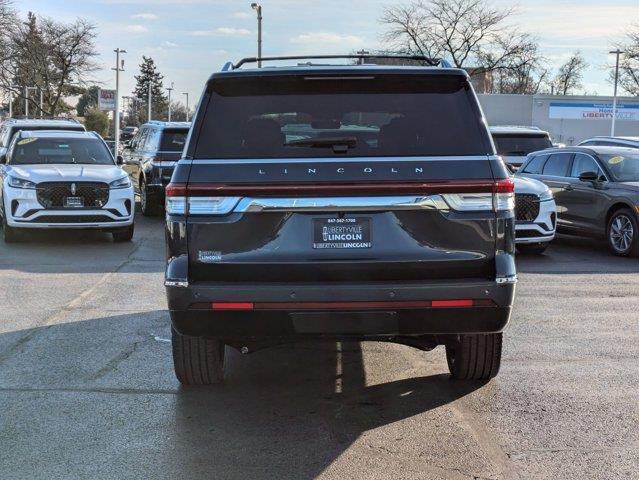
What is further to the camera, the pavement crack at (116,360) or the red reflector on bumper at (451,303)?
the pavement crack at (116,360)

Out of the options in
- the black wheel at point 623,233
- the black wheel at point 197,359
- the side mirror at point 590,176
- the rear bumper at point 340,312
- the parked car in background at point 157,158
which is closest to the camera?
the rear bumper at point 340,312

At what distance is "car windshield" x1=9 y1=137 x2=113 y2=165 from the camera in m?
13.3

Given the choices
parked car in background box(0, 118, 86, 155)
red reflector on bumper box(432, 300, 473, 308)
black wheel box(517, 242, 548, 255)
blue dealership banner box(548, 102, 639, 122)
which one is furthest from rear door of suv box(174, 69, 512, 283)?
blue dealership banner box(548, 102, 639, 122)

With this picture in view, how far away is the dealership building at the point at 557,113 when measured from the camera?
54375mm

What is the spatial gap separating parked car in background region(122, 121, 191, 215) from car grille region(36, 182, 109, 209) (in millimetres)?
3344

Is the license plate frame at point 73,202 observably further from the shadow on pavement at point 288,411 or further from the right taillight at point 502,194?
the right taillight at point 502,194

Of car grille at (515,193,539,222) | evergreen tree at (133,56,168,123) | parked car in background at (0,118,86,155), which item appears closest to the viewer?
car grille at (515,193,539,222)

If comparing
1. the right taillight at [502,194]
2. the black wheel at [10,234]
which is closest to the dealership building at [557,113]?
the black wheel at [10,234]

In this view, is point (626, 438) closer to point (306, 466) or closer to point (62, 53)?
point (306, 466)

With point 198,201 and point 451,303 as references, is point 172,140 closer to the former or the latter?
point 198,201

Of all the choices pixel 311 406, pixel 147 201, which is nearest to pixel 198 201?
pixel 311 406

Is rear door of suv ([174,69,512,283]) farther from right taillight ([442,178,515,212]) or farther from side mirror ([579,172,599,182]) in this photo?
side mirror ([579,172,599,182])

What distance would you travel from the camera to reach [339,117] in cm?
Result: 463

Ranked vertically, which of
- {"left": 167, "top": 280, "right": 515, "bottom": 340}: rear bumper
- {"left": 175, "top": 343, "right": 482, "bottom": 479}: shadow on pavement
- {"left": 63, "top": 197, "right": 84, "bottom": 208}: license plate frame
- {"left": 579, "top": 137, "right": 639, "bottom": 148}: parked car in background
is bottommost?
{"left": 175, "top": 343, "right": 482, "bottom": 479}: shadow on pavement
